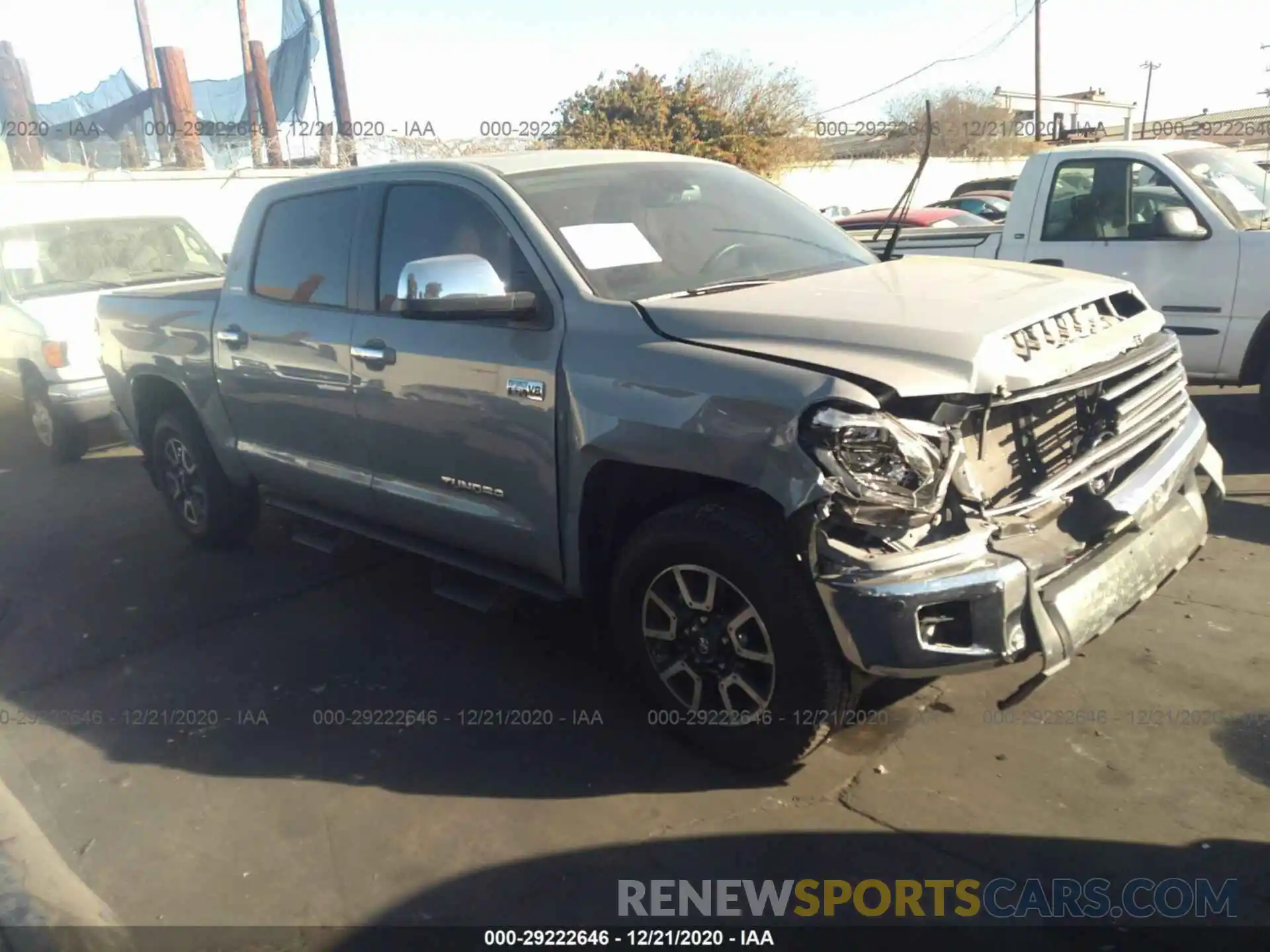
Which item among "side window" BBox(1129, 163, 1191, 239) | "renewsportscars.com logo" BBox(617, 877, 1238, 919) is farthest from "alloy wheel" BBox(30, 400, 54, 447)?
"side window" BBox(1129, 163, 1191, 239)

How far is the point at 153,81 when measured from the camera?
23594mm

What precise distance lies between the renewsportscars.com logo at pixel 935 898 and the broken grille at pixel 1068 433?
1.01 m

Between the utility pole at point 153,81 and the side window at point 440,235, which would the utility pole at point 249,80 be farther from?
the side window at point 440,235

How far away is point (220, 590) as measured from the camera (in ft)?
17.3

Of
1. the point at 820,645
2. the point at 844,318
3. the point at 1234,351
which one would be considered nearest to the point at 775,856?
the point at 820,645

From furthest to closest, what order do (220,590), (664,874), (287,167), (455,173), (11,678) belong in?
(287,167) → (220,590) → (11,678) → (455,173) → (664,874)

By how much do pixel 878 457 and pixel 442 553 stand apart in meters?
2.05

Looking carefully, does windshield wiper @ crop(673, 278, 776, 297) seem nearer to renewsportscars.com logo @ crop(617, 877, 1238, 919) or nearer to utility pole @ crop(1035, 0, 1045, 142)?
renewsportscars.com logo @ crop(617, 877, 1238, 919)

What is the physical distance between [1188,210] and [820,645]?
5.06m

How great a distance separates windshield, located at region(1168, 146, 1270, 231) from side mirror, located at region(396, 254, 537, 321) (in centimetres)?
505

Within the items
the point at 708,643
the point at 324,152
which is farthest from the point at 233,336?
the point at 324,152

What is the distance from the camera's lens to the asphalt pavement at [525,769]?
114 inches

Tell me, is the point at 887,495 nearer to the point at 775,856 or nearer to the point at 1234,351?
the point at 775,856

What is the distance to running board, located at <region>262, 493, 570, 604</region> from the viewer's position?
376 cm
